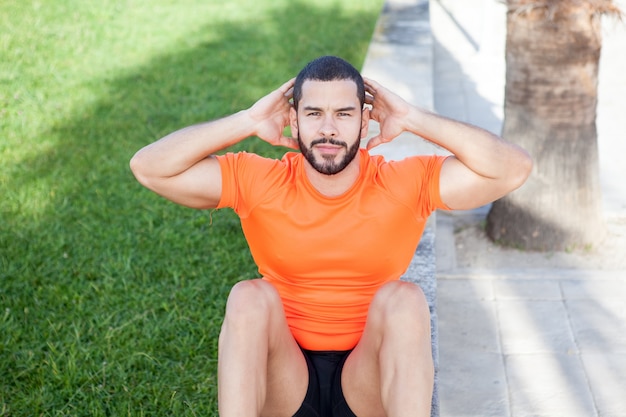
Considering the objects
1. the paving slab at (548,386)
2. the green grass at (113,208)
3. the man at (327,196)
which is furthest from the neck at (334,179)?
the paving slab at (548,386)

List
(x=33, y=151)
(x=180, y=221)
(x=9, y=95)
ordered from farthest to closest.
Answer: (x=9, y=95)
(x=33, y=151)
(x=180, y=221)

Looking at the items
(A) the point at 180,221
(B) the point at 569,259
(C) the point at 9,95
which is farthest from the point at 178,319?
(C) the point at 9,95

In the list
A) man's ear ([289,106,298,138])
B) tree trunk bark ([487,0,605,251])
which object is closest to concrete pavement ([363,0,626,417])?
tree trunk bark ([487,0,605,251])

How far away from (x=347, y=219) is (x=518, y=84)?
219 cm

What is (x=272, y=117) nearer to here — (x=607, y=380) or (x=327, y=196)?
(x=327, y=196)

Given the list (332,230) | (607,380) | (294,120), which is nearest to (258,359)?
(332,230)

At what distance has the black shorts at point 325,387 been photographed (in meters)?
3.03

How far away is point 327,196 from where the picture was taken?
3133mm

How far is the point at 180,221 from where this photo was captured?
5.27m

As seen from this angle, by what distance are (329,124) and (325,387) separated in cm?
97

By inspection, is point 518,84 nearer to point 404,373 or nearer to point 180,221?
point 180,221

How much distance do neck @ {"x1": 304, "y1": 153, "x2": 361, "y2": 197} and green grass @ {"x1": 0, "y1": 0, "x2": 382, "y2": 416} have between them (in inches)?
45.0

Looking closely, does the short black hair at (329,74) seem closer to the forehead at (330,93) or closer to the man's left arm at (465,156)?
the forehead at (330,93)

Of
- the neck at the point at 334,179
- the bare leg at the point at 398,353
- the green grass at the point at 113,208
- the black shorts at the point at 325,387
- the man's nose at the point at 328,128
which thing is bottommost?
the green grass at the point at 113,208
